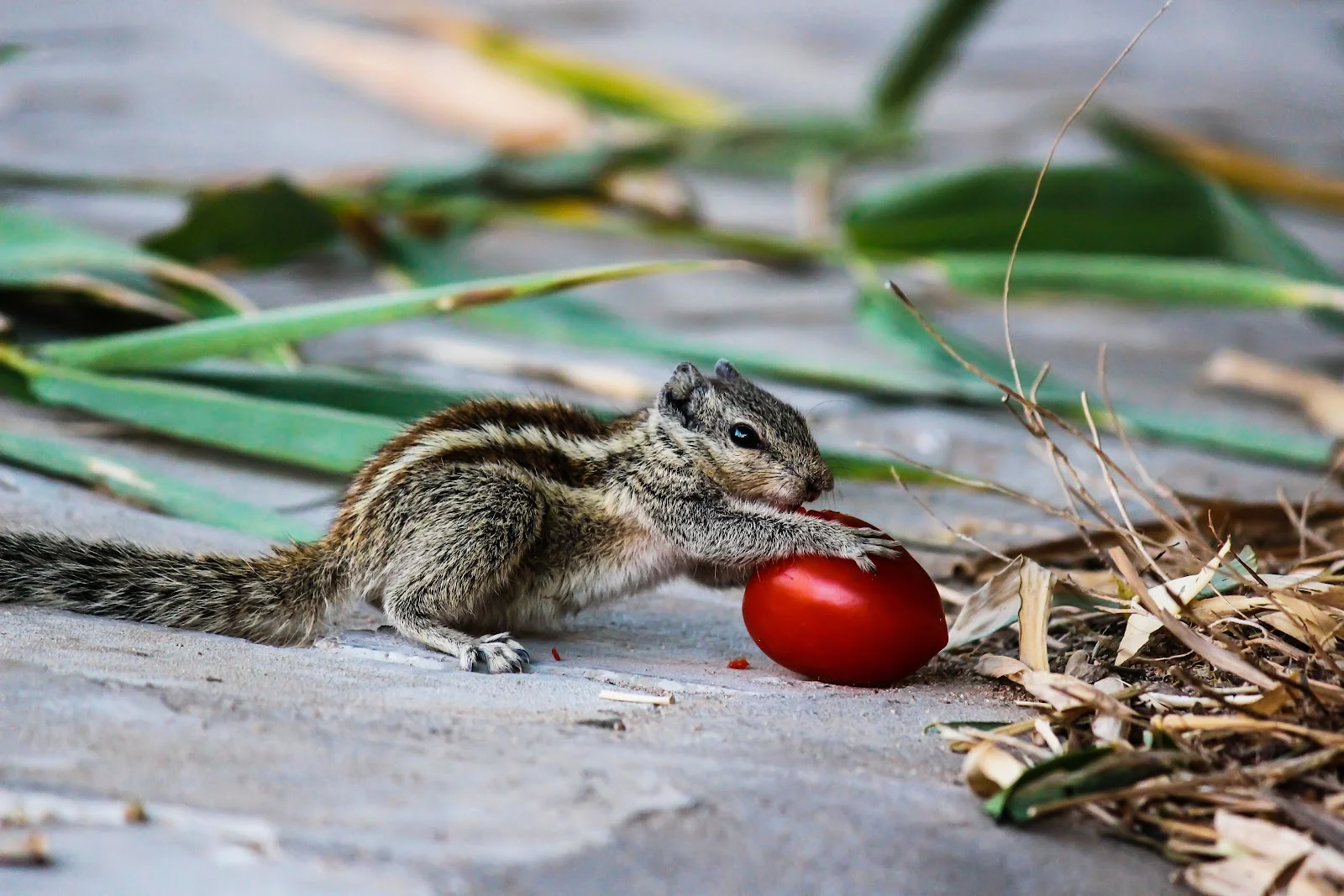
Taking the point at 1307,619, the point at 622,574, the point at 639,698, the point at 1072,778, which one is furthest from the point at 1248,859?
the point at 622,574

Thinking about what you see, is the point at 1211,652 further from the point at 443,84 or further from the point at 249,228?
the point at 443,84

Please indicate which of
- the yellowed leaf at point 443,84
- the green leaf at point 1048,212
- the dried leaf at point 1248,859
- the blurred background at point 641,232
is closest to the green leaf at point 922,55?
the blurred background at point 641,232

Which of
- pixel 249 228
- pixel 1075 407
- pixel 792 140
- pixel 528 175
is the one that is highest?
pixel 792 140

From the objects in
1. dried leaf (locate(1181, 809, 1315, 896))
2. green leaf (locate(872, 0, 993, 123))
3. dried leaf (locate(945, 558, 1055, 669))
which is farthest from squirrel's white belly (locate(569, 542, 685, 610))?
green leaf (locate(872, 0, 993, 123))

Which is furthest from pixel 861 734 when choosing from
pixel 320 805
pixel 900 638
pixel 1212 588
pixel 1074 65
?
pixel 1074 65

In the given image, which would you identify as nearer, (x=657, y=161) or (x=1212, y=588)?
(x=1212, y=588)

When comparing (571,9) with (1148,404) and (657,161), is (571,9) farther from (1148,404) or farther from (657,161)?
(1148,404)

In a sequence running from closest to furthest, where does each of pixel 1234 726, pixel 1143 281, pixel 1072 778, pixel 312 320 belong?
pixel 1072 778
pixel 1234 726
pixel 312 320
pixel 1143 281

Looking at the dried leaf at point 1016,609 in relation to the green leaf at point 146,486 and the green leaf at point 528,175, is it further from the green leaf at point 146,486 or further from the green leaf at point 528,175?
the green leaf at point 528,175
